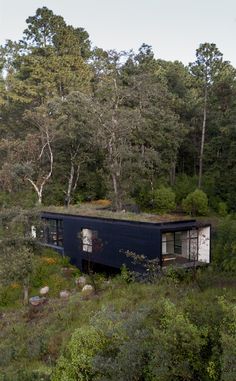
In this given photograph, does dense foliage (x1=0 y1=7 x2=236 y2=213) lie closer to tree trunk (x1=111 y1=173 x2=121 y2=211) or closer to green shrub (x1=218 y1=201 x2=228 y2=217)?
tree trunk (x1=111 y1=173 x2=121 y2=211)

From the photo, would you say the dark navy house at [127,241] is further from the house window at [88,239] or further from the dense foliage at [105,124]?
the dense foliage at [105,124]

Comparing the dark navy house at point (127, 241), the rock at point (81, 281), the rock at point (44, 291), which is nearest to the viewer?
the dark navy house at point (127, 241)

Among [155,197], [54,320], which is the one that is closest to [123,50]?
[155,197]

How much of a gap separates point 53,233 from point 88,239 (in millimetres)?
3741

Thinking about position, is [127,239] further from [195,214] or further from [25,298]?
[195,214]

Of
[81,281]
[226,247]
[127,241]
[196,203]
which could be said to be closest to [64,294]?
[81,281]

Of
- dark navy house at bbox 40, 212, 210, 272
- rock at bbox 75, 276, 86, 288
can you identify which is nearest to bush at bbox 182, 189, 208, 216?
dark navy house at bbox 40, 212, 210, 272

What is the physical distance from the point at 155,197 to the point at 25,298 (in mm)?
17760

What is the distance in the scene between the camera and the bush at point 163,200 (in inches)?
1339

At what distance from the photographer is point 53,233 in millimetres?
25000

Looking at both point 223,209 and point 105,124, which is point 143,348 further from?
point 223,209

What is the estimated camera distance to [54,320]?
45.3ft

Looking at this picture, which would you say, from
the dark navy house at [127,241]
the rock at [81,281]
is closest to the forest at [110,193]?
the rock at [81,281]

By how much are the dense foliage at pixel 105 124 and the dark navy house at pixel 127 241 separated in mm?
5788
